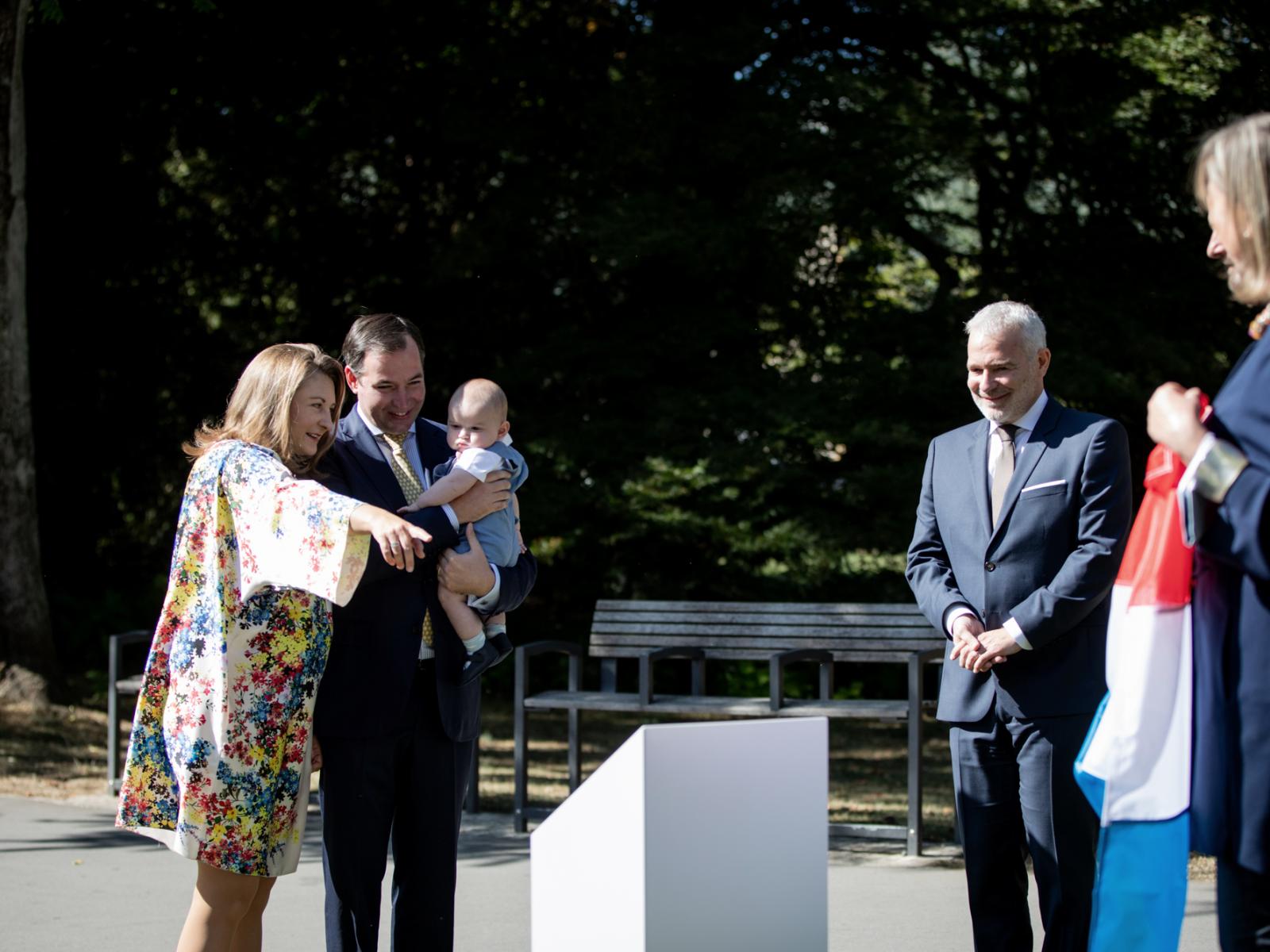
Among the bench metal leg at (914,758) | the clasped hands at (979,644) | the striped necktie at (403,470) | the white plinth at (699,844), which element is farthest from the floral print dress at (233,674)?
the bench metal leg at (914,758)

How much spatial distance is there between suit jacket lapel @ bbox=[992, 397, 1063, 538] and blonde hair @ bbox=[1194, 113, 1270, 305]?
151 cm

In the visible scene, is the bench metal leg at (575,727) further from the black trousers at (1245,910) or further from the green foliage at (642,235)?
the black trousers at (1245,910)

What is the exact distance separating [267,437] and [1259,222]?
2.44 meters

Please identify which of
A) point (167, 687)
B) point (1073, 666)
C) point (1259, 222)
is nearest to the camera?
point (1259, 222)

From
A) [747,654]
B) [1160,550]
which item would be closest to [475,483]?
[1160,550]

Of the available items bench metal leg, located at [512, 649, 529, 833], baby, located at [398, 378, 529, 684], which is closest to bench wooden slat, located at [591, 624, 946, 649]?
bench metal leg, located at [512, 649, 529, 833]

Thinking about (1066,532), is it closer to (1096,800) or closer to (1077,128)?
(1096,800)

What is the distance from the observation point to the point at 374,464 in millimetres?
3900

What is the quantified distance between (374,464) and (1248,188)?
2385 mm

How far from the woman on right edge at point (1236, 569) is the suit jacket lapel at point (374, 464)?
2.12 meters

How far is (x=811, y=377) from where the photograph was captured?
38.6 ft

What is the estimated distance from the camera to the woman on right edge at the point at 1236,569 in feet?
8.00

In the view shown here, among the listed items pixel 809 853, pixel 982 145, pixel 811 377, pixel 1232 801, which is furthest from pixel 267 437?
pixel 982 145

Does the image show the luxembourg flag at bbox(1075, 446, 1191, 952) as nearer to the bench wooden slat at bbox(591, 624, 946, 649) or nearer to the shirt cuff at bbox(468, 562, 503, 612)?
the shirt cuff at bbox(468, 562, 503, 612)
